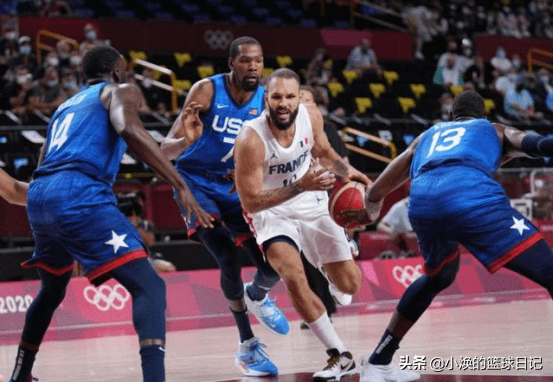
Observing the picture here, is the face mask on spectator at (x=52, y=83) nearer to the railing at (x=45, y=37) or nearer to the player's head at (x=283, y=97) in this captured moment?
the railing at (x=45, y=37)

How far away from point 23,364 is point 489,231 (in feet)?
9.76

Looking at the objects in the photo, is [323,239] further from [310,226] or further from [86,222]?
[86,222]

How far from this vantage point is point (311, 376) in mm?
7422

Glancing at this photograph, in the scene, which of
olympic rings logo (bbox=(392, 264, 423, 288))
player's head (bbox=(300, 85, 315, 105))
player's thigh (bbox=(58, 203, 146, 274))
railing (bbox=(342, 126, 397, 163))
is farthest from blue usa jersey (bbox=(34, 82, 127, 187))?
railing (bbox=(342, 126, 397, 163))

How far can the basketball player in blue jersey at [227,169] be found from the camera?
799cm

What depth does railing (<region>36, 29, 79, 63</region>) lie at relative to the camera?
1908cm

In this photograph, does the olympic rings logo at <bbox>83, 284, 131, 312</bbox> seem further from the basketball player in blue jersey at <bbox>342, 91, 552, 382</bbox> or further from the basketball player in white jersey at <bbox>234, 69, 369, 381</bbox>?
the basketball player in blue jersey at <bbox>342, 91, 552, 382</bbox>

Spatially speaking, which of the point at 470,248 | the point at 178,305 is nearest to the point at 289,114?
the point at 470,248

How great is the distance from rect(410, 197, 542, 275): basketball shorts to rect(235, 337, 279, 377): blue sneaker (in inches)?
70.2

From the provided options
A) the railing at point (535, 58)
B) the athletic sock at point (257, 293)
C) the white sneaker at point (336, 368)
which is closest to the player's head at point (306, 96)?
the athletic sock at point (257, 293)

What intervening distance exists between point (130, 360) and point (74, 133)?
10.9 feet

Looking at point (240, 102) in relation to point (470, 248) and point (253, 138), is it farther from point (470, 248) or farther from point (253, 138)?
point (470, 248)

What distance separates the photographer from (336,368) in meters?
7.12

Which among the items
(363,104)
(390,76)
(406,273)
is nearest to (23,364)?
(406,273)
